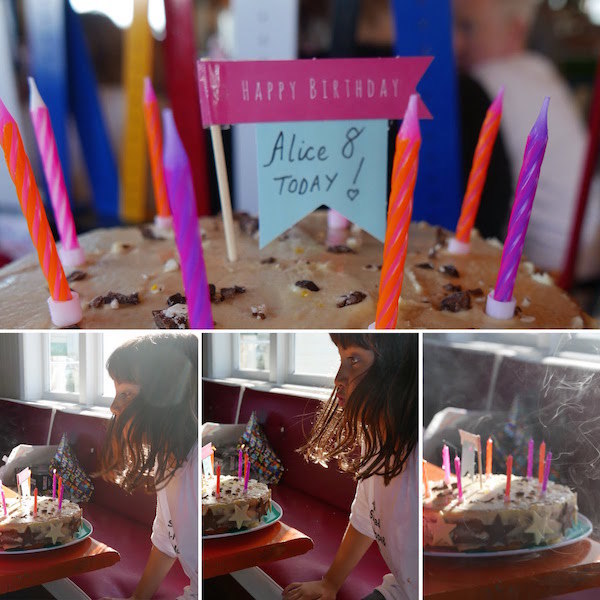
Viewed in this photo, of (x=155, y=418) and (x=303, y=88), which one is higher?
(x=303, y=88)

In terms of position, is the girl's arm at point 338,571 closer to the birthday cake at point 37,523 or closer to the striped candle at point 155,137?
the birthday cake at point 37,523

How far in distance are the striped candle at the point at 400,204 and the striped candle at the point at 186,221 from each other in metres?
0.26

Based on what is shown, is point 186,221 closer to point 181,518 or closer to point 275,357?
point 275,357

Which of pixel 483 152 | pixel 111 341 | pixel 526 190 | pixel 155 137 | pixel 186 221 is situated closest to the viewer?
pixel 186 221

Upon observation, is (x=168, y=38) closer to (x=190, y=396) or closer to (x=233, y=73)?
(x=233, y=73)

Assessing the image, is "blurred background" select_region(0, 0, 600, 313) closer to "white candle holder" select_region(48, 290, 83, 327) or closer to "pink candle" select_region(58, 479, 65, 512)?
"white candle holder" select_region(48, 290, 83, 327)

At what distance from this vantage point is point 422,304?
114 cm

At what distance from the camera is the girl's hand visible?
3.69 feet

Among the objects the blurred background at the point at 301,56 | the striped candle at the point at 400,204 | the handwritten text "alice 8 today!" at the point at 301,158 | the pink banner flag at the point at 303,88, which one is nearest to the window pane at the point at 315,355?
the striped candle at the point at 400,204

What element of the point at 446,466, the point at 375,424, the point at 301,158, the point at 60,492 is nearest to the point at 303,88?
the point at 301,158

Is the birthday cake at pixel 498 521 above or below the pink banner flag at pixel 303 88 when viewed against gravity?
below

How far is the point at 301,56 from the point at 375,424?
1124 mm

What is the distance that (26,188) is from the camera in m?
0.90

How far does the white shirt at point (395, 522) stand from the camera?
1.12m
